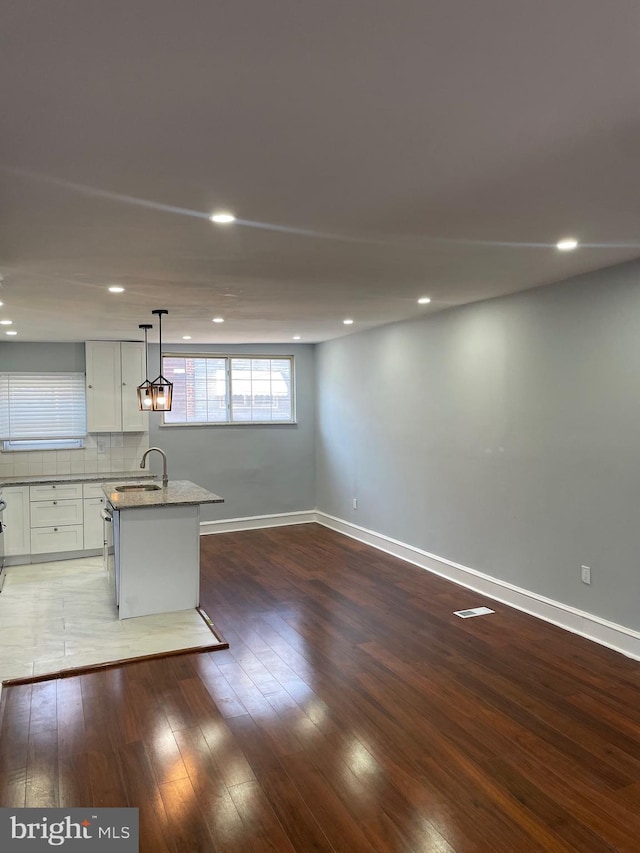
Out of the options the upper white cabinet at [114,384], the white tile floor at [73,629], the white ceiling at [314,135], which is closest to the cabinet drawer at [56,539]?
the white tile floor at [73,629]

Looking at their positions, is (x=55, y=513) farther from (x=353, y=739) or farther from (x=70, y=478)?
(x=353, y=739)

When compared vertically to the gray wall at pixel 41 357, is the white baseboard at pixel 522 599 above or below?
below

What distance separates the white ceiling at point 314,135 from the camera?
1243 millimetres

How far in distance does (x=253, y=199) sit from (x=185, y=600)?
333 centimetres

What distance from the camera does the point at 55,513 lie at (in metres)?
6.07

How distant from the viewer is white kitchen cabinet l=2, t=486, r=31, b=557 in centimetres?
586

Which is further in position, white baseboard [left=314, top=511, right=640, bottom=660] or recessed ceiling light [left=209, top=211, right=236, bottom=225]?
white baseboard [left=314, top=511, right=640, bottom=660]

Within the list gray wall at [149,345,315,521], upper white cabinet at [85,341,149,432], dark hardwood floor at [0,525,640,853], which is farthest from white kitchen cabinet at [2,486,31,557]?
dark hardwood floor at [0,525,640,853]

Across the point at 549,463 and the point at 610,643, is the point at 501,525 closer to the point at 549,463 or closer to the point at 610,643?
the point at 549,463

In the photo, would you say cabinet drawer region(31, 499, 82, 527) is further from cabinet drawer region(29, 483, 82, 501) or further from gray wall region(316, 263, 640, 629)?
gray wall region(316, 263, 640, 629)

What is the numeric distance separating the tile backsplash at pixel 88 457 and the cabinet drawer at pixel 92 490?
50 centimetres

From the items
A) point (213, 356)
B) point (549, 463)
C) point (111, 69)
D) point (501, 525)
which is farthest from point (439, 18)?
point (213, 356)

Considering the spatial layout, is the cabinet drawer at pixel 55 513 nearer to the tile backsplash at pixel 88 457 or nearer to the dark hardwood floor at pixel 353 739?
the tile backsplash at pixel 88 457

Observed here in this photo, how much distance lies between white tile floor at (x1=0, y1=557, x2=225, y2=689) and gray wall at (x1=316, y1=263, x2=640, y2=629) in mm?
2416
